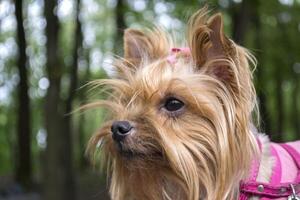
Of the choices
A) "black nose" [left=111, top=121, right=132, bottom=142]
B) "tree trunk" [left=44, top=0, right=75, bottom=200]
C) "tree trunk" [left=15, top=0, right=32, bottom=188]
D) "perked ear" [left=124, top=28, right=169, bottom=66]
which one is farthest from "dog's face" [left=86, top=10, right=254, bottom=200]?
"tree trunk" [left=15, top=0, right=32, bottom=188]

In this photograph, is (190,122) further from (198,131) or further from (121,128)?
(121,128)

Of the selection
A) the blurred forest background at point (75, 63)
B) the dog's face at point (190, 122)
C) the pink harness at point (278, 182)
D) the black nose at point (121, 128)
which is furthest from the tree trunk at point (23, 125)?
the pink harness at point (278, 182)

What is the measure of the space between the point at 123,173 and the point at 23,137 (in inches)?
433

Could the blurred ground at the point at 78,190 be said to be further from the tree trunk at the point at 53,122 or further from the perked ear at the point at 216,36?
the perked ear at the point at 216,36

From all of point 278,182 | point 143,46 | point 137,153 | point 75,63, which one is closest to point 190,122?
point 137,153

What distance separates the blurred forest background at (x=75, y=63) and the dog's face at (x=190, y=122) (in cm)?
55

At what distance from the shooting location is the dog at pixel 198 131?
353 cm

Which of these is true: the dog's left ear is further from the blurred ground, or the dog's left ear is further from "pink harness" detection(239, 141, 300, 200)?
the blurred ground

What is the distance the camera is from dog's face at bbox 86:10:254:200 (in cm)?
352

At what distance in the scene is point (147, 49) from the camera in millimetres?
4055

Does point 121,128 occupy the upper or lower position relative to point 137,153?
upper

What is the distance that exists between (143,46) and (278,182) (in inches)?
50.0

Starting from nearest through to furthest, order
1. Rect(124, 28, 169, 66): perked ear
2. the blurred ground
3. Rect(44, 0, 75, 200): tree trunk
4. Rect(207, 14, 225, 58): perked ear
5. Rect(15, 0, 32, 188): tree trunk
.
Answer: Rect(207, 14, 225, 58): perked ear < Rect(124, 28, 169, 66): perked ear < Rect(44, 0, 75, 200): tree trunk < the blurred ground < Rect(15, 0, 32, 188): tree trunk

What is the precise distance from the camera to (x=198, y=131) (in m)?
3.55
